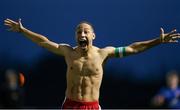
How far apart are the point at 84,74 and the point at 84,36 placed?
1.41ft

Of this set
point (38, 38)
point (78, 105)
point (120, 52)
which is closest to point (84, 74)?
point (78, 105)

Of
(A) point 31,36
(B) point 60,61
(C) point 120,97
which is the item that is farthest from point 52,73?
(A) point 31,36

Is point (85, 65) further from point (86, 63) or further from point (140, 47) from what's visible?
point (140, 47)

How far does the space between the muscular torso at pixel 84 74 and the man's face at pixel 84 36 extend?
106 millimetres

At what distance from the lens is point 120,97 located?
12.0 metres

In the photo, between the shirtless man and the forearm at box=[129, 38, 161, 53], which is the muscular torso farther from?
the forearm at box=[129, 38, 161, 53]

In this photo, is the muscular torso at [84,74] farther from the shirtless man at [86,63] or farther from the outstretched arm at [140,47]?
the outstretched arm at [140,47]

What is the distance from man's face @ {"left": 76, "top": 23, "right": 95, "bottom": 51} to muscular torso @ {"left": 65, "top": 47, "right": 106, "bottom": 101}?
0.35ft

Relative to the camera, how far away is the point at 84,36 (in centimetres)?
860

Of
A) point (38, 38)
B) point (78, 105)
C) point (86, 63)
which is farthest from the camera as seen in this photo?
point (38, 38)

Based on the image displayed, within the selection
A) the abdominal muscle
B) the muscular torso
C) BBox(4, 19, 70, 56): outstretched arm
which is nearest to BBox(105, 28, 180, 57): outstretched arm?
the muscular torso

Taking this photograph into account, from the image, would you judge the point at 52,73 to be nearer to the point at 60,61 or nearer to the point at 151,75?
the point at 60,61

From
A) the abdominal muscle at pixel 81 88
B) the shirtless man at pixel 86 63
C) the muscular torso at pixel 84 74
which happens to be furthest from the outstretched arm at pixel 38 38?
the abdominal muscle at pixel 81 88

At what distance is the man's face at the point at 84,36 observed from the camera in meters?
8.61
